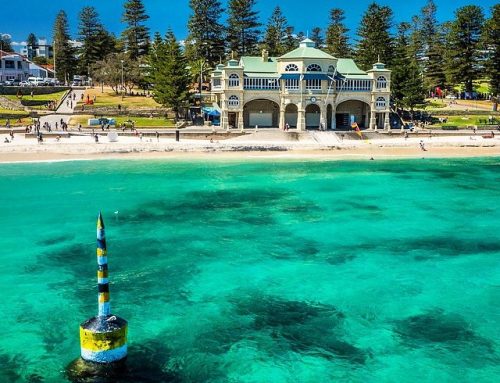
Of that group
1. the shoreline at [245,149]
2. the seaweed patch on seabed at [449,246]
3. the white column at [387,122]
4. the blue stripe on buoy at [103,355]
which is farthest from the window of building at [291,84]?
the blue stripe on buoy at [103,355]

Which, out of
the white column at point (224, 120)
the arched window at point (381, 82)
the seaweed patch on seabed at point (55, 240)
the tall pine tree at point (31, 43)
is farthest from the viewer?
the tall pine tree at point (31, 43)

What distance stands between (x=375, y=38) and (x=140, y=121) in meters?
33.9

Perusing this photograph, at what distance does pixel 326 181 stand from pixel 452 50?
51884 millimetres

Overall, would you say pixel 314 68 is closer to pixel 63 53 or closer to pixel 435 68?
pixel 435 68

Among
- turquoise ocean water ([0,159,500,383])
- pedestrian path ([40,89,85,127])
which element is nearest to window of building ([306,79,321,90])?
turquoise ocean water ([0,159,500,383])

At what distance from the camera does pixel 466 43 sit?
274 ft

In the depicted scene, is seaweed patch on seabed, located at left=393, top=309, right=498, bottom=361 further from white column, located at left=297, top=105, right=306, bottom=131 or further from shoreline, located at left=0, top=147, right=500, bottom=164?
white column, located at left=297, top=105, right=306, bottom=131

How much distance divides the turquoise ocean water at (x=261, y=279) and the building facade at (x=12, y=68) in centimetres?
6021

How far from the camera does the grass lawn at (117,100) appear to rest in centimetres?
7419

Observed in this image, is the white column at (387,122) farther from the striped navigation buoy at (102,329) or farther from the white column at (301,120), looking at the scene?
the striped navigation buoy at (102,329)

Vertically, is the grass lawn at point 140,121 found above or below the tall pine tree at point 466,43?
below

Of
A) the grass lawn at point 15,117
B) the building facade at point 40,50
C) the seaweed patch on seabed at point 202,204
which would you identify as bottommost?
the seaweed patch on seabed at point 202,204

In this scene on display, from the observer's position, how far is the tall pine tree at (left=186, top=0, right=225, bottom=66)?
84.4m

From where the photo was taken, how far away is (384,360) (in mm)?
15898
